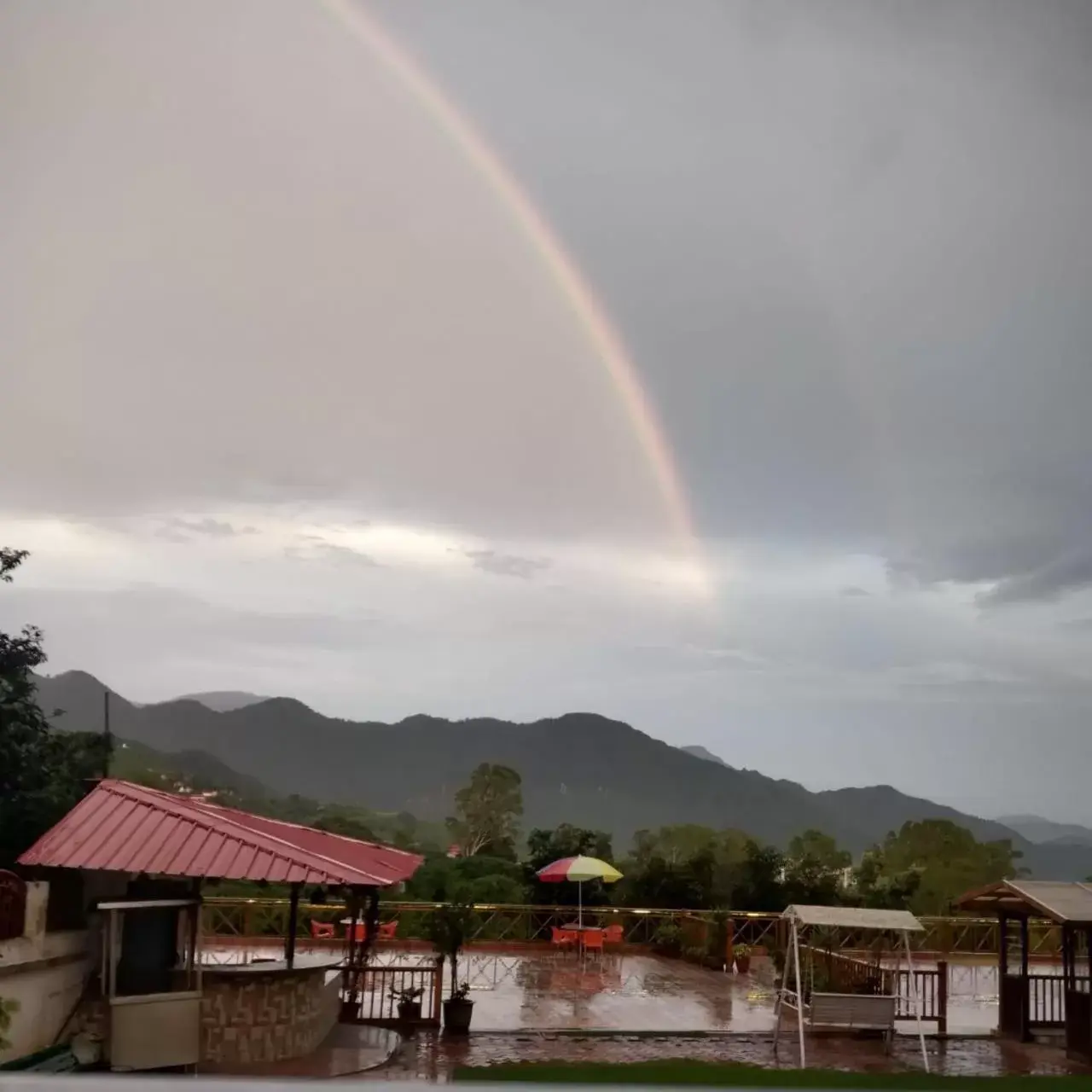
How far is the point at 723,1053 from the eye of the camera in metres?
9.78

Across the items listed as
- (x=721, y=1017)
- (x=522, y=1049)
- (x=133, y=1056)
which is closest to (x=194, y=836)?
(x=133, y=1056)

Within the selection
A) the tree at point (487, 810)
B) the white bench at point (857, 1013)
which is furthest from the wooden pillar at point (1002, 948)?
the tree at point (487, 810)

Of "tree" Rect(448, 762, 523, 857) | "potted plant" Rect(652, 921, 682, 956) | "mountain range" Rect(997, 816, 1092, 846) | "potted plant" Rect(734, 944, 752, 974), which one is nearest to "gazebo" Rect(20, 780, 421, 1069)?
"potted plant" Rect(734, 944, 752, 974)

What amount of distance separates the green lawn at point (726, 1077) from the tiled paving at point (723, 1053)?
0.87 ft

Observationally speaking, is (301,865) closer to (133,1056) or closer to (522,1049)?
(133,1056)

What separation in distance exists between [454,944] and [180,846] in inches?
117

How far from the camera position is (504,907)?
1582cm

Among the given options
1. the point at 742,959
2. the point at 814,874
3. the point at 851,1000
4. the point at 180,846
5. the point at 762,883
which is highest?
the point at 180,846

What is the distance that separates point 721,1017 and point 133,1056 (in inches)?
229

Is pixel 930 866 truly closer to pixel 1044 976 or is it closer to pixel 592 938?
pixel 592 938

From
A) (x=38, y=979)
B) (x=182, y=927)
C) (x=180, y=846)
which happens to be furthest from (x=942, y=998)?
(x=38, y=979)

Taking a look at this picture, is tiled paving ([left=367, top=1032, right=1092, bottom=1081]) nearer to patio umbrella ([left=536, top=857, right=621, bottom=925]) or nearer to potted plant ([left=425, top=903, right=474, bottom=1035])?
potted plant ([left=425, top=903, right=474, bottom=1035])

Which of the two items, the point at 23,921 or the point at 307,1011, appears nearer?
the point at 23,921

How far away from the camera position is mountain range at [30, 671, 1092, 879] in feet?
72.9
